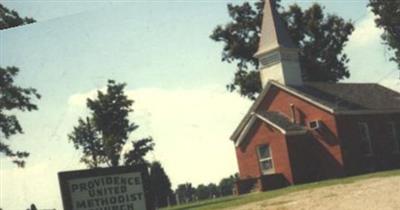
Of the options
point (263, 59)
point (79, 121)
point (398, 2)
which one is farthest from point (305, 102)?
point (79, 121)

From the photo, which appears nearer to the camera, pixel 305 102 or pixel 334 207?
pixel 334 207

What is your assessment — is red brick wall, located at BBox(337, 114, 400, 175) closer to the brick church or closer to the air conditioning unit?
the brick church

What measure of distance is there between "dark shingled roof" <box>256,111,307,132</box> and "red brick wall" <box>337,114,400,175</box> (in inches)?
94.0

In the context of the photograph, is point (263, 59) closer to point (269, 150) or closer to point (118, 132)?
point (269, 150)

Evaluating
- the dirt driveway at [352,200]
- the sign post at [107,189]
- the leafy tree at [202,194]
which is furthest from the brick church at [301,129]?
the sign post at [107,189]

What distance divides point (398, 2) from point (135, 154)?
108ft

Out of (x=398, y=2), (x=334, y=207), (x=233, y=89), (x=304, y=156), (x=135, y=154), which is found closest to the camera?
(x=334, y=207)

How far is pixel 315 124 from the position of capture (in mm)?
34094

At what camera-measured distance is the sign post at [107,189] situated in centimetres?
797

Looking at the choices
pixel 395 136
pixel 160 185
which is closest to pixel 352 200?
pixel 395 136

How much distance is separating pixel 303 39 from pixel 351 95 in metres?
15.9

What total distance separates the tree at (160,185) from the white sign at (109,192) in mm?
43605

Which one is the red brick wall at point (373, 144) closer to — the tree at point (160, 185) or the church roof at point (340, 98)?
the church roof at point (340, 98)

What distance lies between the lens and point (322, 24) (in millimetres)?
52438
